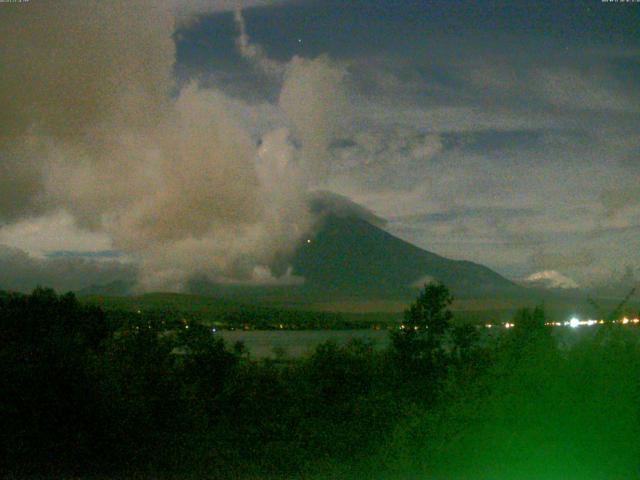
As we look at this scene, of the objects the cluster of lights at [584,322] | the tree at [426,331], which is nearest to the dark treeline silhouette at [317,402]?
the tree at [426,331]

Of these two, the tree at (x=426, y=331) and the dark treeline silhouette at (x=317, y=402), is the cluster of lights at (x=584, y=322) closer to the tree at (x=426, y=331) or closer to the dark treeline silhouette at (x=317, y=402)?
the dark treeline silhouette at (x=317, y=402)

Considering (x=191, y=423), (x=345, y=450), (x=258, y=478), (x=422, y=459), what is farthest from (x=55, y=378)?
(x=422, y=459)

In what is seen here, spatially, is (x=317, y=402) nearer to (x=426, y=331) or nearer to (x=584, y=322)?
(x=426, y=331)

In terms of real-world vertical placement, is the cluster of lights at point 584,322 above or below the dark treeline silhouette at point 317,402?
above

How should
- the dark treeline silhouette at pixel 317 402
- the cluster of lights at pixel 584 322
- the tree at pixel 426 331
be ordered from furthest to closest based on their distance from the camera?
the tree at pixel 426 331, the cluster of lights at pixel 584 322, the dark treeline silhouette at pixel 317 402

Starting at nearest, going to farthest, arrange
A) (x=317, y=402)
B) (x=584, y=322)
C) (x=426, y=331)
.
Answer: (x=584, y=322)
(x=426, y=331)
(x=317, y=402)

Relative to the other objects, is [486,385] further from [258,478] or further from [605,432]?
[258,478]

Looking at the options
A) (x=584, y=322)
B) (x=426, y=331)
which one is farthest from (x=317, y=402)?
(x=584, y=322)

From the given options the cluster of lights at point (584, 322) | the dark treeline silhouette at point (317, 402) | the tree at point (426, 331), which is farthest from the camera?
the tree at point (426, 331)
